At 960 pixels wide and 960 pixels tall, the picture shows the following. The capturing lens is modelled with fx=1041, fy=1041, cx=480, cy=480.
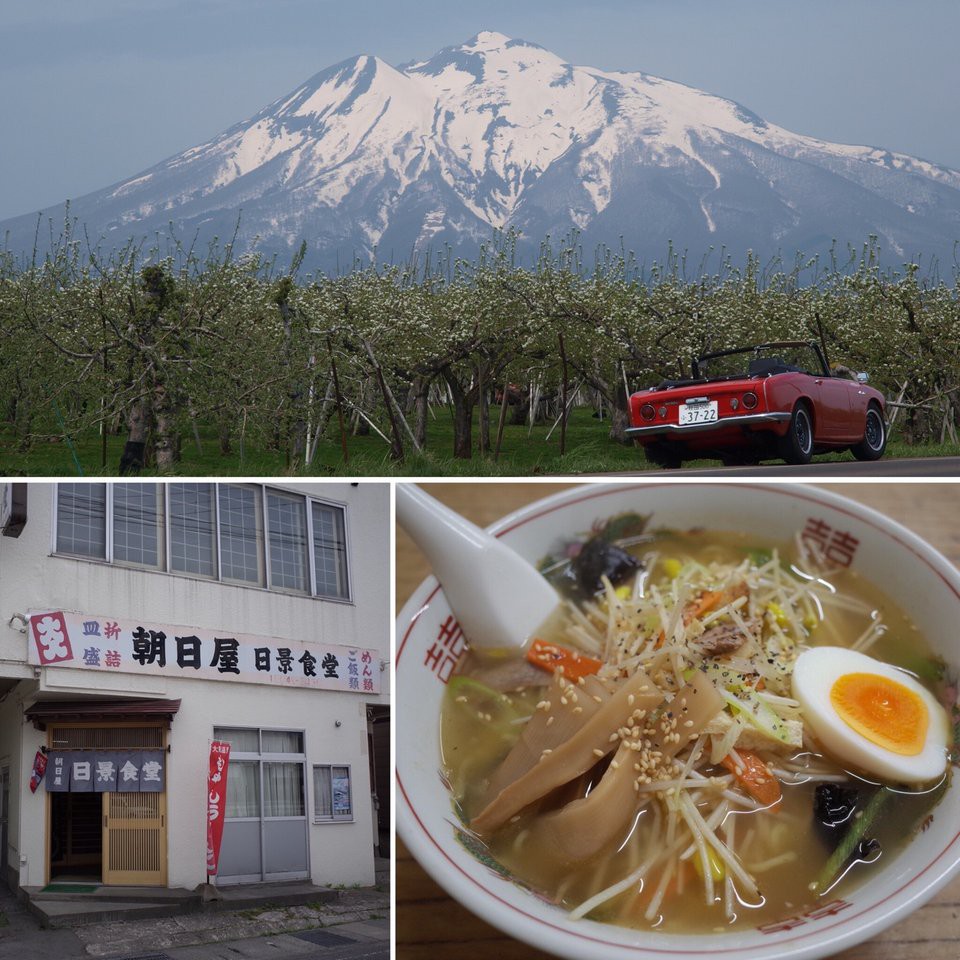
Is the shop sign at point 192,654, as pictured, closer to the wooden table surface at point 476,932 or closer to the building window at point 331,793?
the building window at point 331,793

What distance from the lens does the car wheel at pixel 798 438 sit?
10.1m

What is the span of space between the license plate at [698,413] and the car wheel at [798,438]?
81cm

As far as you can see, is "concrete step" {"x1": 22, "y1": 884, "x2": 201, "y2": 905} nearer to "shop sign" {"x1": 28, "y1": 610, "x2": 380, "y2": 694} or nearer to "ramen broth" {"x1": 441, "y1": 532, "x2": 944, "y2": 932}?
"shop sign" {"x1": 28, "y1": 610, "x2": 380, "y2": 694}

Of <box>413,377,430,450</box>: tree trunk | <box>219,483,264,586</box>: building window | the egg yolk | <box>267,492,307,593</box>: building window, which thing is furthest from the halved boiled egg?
<box>413,377,430,450</box>: tree trunk

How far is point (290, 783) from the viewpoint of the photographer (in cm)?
1171

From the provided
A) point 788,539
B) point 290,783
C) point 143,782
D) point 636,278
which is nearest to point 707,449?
point 290,783

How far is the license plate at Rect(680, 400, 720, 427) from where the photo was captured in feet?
32.2

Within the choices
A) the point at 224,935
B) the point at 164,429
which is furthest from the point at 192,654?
the point at 164,429

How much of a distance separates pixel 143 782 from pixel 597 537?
32.7 feet

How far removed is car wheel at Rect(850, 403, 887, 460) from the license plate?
11.3 ft

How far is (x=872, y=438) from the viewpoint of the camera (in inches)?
503

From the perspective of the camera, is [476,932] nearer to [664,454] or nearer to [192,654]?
[664,454]

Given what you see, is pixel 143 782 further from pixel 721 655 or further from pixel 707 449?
pixel 721 655

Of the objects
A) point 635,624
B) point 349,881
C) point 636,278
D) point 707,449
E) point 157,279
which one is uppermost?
point 636,278
